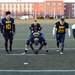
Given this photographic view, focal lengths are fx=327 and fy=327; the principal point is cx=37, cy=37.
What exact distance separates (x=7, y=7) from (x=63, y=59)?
126 m

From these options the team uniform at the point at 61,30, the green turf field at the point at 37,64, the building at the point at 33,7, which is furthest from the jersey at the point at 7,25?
the building at the point at 33,7

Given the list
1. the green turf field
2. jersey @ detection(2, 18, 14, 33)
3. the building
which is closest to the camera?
the green turf field

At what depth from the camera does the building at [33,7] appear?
442 ft

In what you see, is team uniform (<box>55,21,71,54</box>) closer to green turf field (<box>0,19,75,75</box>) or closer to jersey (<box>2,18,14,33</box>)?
green turf field (<box>0,19,75,75</box>)

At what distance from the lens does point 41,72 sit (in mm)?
9375

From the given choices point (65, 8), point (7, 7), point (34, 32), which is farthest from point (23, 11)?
point (34, 32)

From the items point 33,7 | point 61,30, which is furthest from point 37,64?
point 33,7

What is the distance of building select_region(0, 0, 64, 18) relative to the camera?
442ft

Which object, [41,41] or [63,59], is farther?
[41,41]

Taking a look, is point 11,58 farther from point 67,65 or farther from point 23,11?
point 23,11

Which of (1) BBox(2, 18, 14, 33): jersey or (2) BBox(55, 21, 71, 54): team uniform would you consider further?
(1) BBox(2, 18, 14, 33): jersey

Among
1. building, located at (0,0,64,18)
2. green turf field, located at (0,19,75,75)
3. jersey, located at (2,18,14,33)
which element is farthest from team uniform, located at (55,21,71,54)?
building, located at (0,0,64,18)

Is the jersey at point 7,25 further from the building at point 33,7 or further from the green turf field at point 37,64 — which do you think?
the building at point 33,7

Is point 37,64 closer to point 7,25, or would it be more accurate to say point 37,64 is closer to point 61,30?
point 61,30
